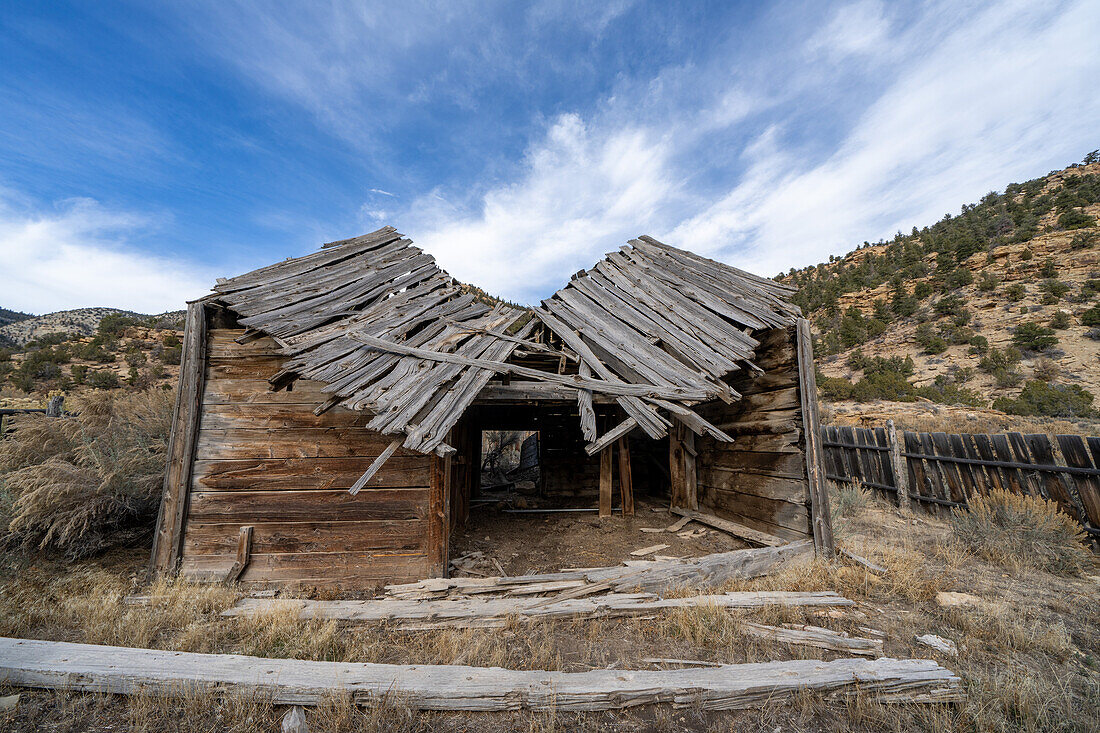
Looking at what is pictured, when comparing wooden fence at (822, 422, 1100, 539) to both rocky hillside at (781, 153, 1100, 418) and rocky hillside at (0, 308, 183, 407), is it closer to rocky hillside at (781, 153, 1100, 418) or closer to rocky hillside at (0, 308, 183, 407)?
rocky hillside at (781, 153, 1100, 418)

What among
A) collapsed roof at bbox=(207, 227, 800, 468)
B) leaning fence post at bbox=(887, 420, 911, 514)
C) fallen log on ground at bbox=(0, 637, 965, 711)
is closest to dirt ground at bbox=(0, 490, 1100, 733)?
fallen log on ground at bbox=(0, 637, 965, 711)

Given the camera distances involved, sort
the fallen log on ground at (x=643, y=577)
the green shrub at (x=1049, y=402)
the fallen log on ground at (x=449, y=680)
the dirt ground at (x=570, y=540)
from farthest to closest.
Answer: the green shrub at (x=1049, y=402) < the dirt ground at (x=570, y=540) < the fallen log on ground at (x=643, y=577) < the fallen log on ground at (x=449, y=680)

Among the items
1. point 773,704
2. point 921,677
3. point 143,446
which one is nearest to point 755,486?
point 921,677

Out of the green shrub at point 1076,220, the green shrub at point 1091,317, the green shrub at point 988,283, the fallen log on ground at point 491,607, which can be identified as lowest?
the fallen log on ground at point 491,607

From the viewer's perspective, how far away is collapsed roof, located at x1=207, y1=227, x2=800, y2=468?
499 cm

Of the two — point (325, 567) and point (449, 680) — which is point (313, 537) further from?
point (449, 680)

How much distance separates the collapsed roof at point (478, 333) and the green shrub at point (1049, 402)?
16155 millimetres

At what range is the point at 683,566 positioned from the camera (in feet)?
17.7

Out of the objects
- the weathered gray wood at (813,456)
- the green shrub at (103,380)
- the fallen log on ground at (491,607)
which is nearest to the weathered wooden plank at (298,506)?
the fallen log on ground at (491,607)

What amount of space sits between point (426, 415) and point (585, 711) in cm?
290

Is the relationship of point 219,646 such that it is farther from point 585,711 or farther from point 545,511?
point 545,511

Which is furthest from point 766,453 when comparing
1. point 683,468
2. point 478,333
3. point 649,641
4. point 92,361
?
point 92,361

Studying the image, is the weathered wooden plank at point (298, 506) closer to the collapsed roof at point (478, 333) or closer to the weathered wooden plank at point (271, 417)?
the weathered wooden plank at point (271, 417)

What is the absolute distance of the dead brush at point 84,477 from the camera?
18.8ft
